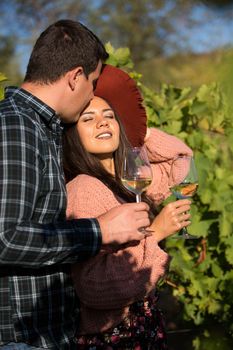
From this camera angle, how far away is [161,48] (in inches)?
865

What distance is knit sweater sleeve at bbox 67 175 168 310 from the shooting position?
206cm

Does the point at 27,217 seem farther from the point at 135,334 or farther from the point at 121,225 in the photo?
the point at 135,334

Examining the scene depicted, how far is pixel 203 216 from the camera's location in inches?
155

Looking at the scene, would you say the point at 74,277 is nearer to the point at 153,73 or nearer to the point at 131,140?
the point at 131,140

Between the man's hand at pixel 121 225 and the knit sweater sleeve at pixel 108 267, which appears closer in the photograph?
the man's hand at pixel 121 225

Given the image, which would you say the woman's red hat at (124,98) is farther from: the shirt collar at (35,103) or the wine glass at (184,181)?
the shirt collar at (35,103)

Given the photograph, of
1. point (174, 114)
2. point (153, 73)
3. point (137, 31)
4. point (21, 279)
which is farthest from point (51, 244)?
point (137, 31)

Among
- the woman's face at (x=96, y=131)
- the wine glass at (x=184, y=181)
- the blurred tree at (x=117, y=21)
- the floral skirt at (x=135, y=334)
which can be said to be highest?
the blurred tree at (x=117, y=21)

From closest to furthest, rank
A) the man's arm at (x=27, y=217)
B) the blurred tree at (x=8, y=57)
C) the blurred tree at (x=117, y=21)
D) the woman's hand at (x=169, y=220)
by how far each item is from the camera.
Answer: the man's arm at (x=27, y=217)
the woman's hand at (x=169, y=220)
the blurred tree at (x=8, y=57)
the blurred tree at (x=117, y=21)

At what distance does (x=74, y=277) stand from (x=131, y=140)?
0.90 metres

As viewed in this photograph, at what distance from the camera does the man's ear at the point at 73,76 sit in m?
1.96

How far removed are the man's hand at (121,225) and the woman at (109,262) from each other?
24 cm

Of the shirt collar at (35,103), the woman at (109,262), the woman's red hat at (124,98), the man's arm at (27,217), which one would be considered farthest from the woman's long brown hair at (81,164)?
the man's arm at (27,217)

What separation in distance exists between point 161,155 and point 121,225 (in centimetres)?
111
